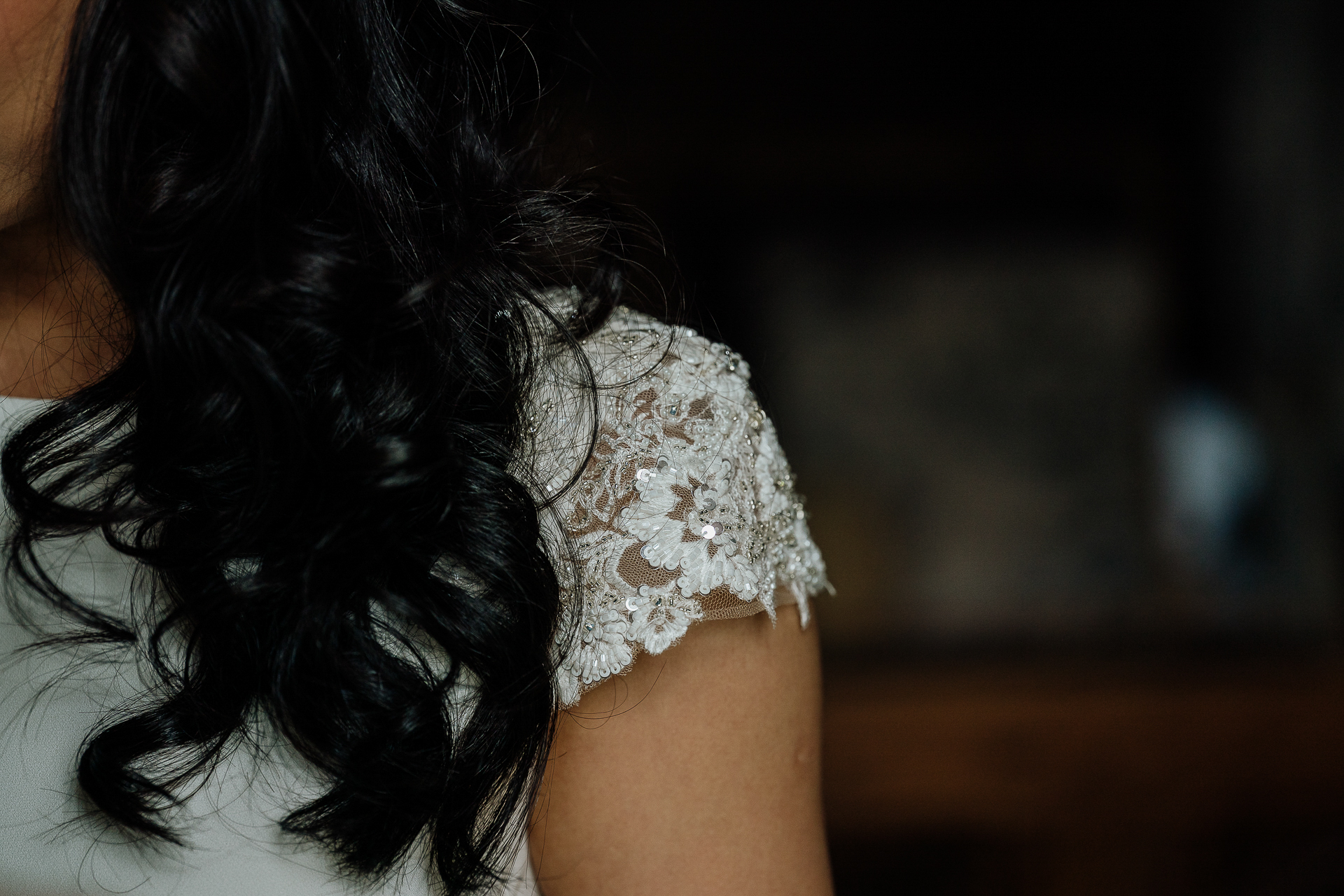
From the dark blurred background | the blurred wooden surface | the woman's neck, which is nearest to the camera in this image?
the woman's neck

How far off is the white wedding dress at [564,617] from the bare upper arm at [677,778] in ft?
0.09

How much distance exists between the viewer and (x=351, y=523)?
63cm

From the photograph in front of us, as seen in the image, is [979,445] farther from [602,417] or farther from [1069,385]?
[602,417]

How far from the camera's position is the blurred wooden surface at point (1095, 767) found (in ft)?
7.93

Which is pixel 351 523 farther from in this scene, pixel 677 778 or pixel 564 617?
pixel 677 778

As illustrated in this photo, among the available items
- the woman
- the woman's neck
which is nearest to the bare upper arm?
the woman

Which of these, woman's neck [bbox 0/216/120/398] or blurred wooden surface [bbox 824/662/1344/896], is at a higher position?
woman's neck [bbox 0/216/120/398]

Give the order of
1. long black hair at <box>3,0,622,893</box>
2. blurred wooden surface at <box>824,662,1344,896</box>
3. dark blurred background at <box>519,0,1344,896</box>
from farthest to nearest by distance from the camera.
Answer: dark blurred background at <box>519,0,1344,896</box>
blurred wooden surface at <box>824,662,1344,896</box>
long black hair at <box>3,0,622,893</box>

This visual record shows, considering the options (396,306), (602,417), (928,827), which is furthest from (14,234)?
(928,827)

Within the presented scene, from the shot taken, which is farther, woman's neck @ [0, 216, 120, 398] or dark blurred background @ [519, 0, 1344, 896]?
dark blurred background @ [519, 0, 1344, 896]

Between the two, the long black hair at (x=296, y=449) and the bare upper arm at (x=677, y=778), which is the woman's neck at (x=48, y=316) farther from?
the bare upper arm at (x=677, y=778)

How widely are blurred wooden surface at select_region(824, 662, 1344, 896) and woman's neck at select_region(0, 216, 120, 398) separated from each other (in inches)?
79.8

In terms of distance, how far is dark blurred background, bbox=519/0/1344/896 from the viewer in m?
2.97

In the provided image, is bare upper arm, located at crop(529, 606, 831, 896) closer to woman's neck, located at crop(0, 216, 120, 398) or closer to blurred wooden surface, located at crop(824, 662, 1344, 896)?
woman's neck, located at crop(0, 216, 120, 398)
